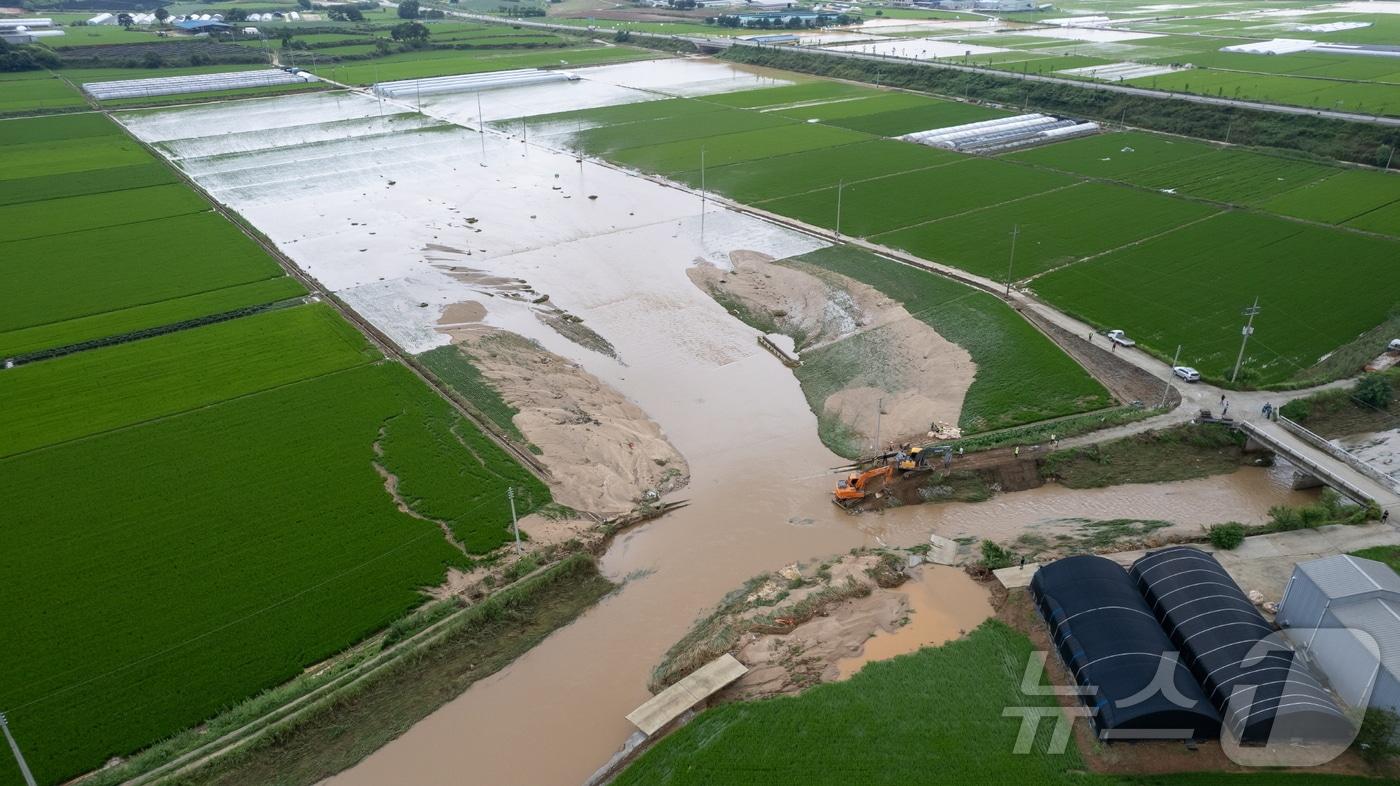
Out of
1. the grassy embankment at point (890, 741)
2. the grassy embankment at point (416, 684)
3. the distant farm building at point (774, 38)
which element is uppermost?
the distant farm building at point (774, 38)

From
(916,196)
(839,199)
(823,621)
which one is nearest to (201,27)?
(839,199)

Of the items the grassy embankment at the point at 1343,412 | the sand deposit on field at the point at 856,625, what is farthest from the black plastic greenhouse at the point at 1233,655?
the grassy embankment at the point at 1343,412

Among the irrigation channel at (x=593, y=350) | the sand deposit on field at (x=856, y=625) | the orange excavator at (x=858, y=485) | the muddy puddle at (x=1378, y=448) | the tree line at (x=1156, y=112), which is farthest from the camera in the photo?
the tree line at (x=1156, y=112)

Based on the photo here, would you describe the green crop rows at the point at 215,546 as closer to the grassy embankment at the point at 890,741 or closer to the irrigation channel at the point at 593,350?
the irrigation channel at the point at 593,350

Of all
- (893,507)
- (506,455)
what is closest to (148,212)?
(506,455)

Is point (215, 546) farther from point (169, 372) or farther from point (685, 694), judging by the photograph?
point (685, 694)

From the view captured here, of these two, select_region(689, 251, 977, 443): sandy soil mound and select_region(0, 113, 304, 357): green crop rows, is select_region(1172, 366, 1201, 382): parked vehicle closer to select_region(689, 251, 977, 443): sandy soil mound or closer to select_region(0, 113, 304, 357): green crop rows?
select_region(689, 251, 977, 443): sandy soil mound
